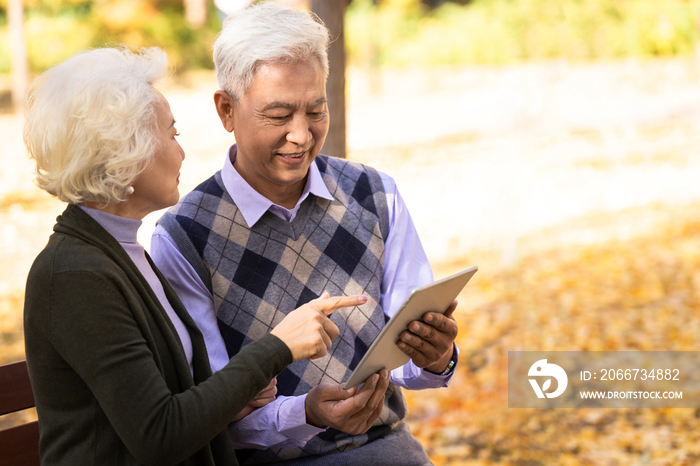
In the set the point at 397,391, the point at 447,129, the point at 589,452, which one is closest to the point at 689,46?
the point at 447,129

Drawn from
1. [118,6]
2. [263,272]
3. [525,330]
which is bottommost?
[525,330]

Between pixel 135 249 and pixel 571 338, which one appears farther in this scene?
pixel 571 338

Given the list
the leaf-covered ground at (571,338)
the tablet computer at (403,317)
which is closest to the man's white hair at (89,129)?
the tablet computer at (403,317)

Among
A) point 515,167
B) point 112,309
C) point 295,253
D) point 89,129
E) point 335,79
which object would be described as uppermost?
point 515,167

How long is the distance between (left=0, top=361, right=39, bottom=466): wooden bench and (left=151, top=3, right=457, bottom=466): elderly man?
53 centimetres

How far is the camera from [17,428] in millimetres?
1992

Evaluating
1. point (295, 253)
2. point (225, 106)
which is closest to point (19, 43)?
point (225, 106)

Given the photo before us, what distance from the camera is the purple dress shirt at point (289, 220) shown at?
1.96 meters

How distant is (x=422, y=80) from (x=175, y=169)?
18524 mm

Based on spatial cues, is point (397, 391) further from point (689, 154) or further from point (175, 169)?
point (689, 154)

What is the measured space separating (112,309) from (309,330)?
1.47ft

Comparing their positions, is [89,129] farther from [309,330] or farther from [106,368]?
[309,330]

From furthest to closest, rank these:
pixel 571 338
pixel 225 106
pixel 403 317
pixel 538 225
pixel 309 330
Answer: pixel 538 225 → pixel 571 338 → pixel 225 106 → pixel 403 317 → pixel 309 330

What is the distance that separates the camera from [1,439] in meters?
1.95
